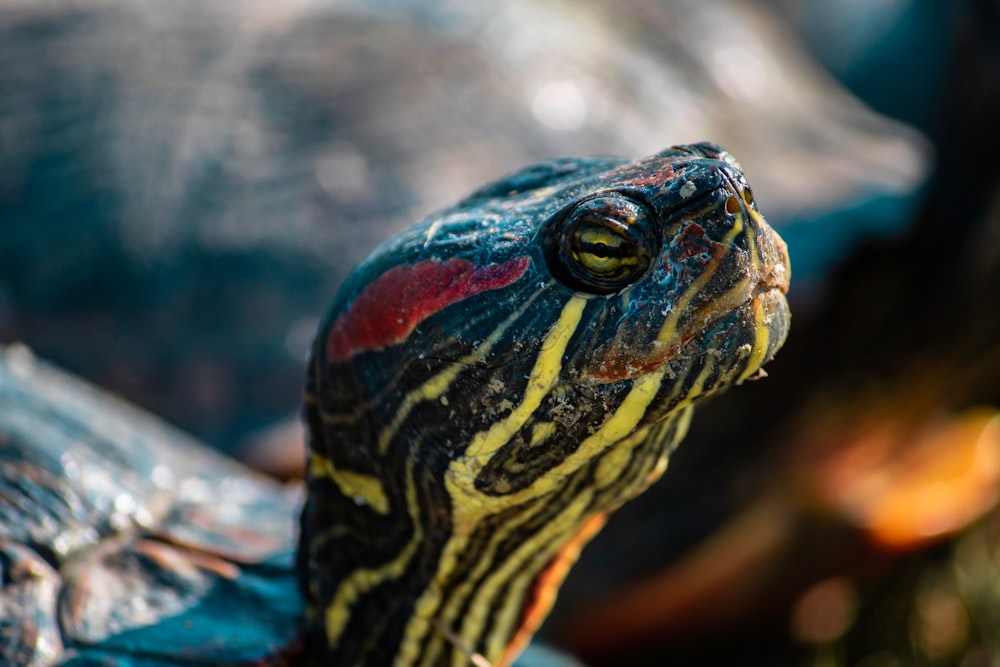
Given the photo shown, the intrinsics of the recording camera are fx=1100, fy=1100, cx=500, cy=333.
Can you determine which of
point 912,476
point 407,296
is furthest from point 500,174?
point 407,296

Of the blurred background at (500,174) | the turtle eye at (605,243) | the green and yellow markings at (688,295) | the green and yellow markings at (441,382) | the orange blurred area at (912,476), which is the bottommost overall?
the orange blurred area at (912,476)

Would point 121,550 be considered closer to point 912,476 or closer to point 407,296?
point 407,296

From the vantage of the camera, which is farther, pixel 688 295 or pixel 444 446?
pixel 444 446

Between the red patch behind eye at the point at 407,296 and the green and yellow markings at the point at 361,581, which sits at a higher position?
the red patch behind eye at the point at 407,296

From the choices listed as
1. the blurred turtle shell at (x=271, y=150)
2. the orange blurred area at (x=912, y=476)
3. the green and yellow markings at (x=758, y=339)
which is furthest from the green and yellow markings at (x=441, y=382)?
the orange blurred area at (x=912, y=476)

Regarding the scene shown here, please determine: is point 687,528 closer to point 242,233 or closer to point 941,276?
point 941,276

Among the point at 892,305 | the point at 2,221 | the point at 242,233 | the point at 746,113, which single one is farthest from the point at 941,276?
the point at 2,221

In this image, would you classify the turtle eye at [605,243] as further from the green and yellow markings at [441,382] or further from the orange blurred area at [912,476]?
the orange blurred area at [912,476]
